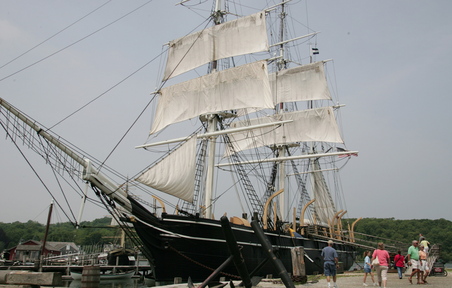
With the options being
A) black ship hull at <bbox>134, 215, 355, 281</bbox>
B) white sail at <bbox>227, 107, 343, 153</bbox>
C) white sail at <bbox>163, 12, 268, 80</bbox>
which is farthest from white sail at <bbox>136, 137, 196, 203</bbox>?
white sail at <bbox>227, 107, 343, 153</bbox>

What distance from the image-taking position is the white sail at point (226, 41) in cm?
2883

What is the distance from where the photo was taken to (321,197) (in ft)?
146

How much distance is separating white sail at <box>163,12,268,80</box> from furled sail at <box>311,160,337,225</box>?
2030 centimetres

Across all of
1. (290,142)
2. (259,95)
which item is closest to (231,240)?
(259,95)

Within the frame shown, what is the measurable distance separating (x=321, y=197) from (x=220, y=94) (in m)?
22.1

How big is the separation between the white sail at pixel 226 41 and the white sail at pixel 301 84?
1285 cm

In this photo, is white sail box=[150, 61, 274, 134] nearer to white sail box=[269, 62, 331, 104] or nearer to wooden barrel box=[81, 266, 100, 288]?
white sail box=[269, 62, 331, 104]

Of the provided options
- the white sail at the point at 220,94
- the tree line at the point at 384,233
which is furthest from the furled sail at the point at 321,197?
Answer: the tree line at the point at 384,233

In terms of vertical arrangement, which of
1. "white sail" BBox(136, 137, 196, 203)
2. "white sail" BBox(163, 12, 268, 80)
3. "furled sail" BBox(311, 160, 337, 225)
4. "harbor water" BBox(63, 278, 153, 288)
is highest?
"white sail" BBox(163, 12, 268, 80)

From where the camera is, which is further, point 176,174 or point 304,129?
point 304,129

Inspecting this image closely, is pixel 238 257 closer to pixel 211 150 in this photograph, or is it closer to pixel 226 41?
pixel 211 150

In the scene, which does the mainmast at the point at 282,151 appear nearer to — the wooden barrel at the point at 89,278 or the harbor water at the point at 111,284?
the harbor water at the point at 111,284

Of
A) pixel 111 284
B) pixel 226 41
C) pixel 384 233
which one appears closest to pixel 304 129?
pixel 226 41

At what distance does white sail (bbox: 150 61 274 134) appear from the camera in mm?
27078
